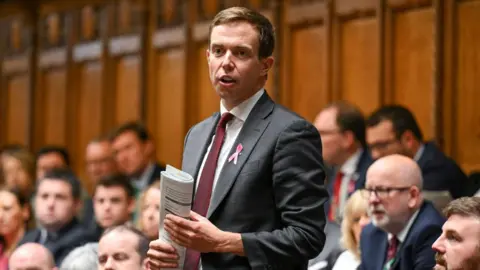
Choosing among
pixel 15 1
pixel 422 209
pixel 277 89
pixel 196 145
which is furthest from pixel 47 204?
pixel 15 1

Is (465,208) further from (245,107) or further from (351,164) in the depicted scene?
(351,164)

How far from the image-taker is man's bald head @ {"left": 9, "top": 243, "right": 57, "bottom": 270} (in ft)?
12.8

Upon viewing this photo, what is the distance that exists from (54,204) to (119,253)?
1.65m

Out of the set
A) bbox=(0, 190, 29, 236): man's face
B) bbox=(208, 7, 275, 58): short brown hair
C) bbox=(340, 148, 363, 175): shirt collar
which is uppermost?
bbox=(208, 7, 275, 58): short brown hair

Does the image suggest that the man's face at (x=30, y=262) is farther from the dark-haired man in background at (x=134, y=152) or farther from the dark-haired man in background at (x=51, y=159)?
the dark-haired man in background at (x=51, y=159)

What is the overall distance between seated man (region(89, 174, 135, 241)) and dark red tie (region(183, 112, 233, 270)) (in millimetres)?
2450

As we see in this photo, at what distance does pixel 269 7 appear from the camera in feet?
19.3

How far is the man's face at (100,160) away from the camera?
5871 mm

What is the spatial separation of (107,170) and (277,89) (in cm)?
121

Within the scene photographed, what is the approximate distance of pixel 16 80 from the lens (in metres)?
8.22

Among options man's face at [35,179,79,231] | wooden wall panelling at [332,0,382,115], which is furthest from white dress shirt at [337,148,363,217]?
man's face at [35,179,79,231]

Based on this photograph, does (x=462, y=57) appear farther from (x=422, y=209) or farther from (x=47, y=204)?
(x=47, y=204)

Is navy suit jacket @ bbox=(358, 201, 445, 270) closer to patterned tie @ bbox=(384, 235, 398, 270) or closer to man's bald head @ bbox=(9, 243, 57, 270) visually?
patterned tie @ bbox=(384, 235, 398, 270)

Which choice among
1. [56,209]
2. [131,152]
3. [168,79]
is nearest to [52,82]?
[168,79]
